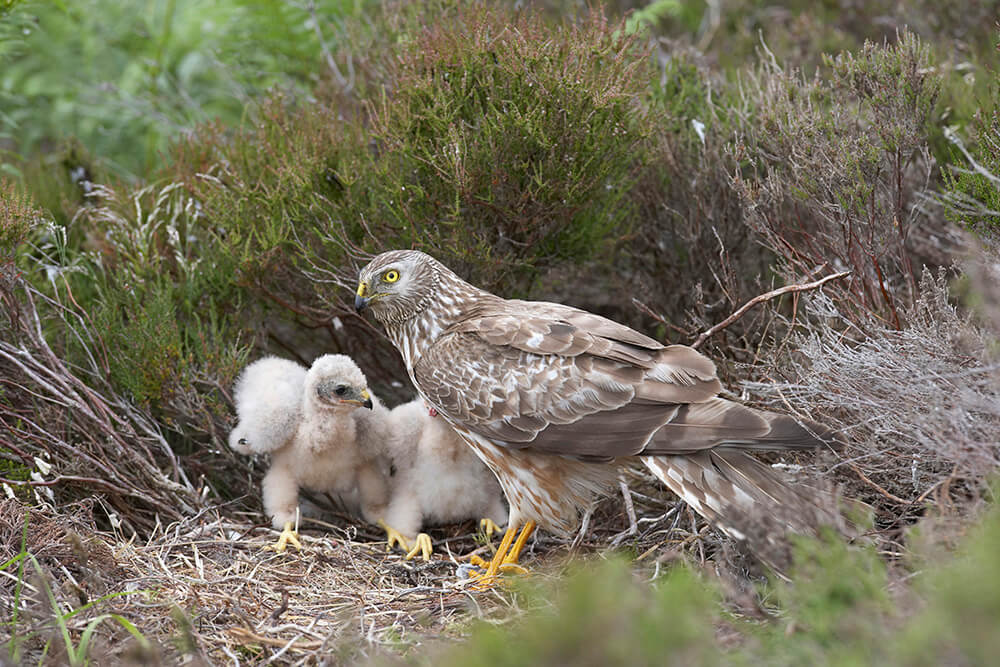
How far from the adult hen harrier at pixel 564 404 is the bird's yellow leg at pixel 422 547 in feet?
1.28

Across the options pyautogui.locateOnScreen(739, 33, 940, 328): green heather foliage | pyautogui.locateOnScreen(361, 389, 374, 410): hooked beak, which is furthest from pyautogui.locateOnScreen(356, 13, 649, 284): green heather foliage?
pyautogui.locateOnScreen(361, 389, 374, 410): hooked beak

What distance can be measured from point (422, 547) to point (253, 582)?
870 millimetres

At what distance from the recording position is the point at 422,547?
14.0ft

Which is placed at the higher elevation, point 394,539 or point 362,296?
point 362,296

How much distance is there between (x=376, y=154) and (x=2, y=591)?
290cm

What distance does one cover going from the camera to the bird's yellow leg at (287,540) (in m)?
4.05

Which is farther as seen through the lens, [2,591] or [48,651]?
[2,591]

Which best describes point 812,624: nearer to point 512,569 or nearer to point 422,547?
point 512,569

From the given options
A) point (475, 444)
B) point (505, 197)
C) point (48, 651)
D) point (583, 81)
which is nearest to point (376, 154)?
point (505, 197)

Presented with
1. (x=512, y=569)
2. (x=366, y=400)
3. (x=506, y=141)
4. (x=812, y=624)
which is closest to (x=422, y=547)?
(x=512, y=569)

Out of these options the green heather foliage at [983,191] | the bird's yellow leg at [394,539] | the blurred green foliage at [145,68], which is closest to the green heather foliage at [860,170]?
the green heather foliage at [983,191]

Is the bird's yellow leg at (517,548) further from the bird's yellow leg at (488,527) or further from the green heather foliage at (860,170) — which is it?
the green heather foliage at (860,170)

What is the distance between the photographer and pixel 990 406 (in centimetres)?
275

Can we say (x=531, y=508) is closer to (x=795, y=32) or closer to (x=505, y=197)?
(x=505, y=197)
